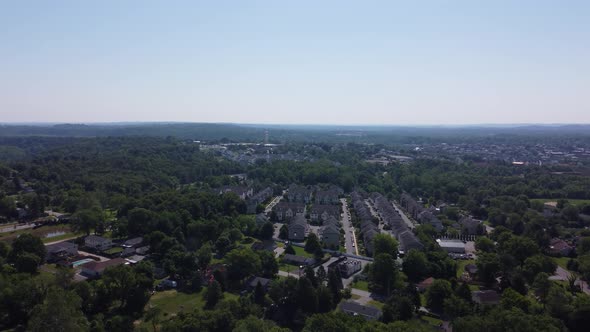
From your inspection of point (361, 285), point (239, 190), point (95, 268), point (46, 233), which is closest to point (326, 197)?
point (239, 190)

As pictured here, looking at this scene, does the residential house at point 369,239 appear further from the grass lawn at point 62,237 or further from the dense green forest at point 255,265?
the grass lawn at point 62,237

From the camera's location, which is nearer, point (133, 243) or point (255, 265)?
point (255, 265)

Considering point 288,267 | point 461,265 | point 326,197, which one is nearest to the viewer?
point 288,267

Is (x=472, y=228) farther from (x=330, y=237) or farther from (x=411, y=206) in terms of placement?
(x=330, y=237)

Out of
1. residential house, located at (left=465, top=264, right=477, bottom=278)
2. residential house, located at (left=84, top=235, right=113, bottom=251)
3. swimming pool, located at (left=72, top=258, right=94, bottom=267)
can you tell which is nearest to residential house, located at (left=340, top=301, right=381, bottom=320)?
residential house, located at (left=465, top=264, right=477, bottom=278)

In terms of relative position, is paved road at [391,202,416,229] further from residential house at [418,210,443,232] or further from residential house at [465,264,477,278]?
residential house at [465,264,477,278]

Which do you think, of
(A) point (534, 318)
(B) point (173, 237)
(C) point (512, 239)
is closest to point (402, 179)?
(C) point (512, 239)
